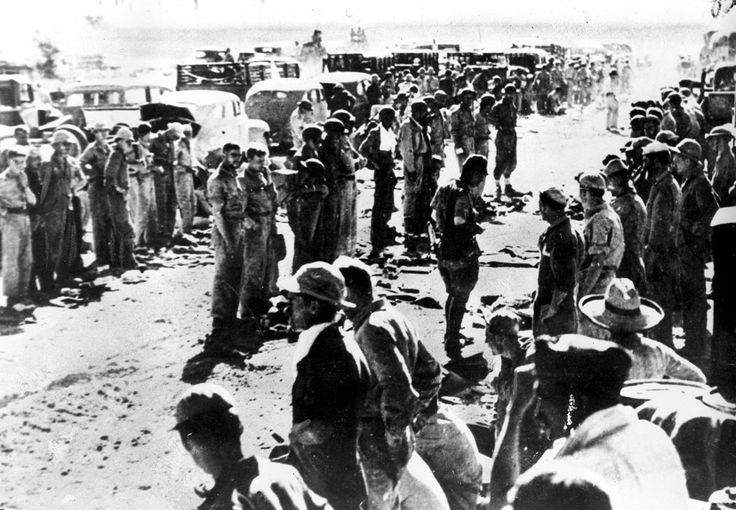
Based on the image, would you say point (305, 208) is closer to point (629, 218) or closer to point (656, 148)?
point (629, 218)

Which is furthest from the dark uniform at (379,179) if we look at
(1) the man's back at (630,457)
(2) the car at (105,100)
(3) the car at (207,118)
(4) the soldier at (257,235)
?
(2) the car at (105,100)

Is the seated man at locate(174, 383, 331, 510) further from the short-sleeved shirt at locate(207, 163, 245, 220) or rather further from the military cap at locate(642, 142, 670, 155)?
the military cap at locate(642, 142, 670, 155)

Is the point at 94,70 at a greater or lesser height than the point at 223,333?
greater

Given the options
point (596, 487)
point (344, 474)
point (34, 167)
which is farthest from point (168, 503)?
point (34, 167)

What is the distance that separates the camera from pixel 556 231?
203 inches

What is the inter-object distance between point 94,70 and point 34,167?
1141cm

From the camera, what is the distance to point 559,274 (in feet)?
16.9

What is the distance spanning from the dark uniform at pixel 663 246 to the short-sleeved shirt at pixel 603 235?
104 centimetres

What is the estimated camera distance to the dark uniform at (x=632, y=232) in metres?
5.96

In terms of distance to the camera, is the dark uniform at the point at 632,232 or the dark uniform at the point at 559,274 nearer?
the dark uniform at the point at 559,274

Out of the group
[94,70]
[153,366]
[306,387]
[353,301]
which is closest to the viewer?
[306,387]

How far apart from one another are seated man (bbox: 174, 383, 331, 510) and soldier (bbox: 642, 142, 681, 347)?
488 cm

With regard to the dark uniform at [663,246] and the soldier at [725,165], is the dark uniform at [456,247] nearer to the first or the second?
the dark uniform at [663,246]

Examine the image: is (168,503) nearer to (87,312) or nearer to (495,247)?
(87,312)
